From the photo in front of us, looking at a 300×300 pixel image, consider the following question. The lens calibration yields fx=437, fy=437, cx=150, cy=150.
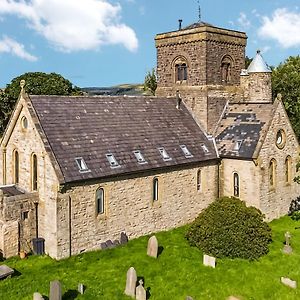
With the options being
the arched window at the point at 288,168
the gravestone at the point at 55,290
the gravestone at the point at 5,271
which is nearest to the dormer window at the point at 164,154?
the arched window at the point at 288,168

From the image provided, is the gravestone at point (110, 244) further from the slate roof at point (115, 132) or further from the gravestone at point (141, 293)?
the gravestone at point (141, 293)

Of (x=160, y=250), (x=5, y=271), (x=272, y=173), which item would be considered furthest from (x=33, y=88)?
(x=5, y=271)

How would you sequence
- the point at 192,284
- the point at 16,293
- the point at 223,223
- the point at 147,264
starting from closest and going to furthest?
1. the point at 16,293
2. the point at 192,284
3. the point at 147,264
4. the point at 223,223

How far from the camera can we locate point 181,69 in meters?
38.4

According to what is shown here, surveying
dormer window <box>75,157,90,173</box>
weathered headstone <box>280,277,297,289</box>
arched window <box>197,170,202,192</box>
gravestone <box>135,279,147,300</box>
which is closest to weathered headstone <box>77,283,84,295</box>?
gravestone <box>135,279,147,300</box>

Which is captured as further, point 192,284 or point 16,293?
point 192,284

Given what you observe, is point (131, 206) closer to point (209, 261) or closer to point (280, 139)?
point (209, 261)

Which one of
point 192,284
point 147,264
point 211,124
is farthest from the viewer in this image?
point 211,124

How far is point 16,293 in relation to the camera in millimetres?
21172

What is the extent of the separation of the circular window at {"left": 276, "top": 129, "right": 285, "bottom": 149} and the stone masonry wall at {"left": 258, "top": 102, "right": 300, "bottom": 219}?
0.28 m

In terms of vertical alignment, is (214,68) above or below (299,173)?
above

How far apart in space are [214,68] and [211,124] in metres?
4.85

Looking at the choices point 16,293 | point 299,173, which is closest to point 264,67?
point 299,173

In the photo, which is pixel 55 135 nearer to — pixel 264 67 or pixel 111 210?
pixel 111 210
